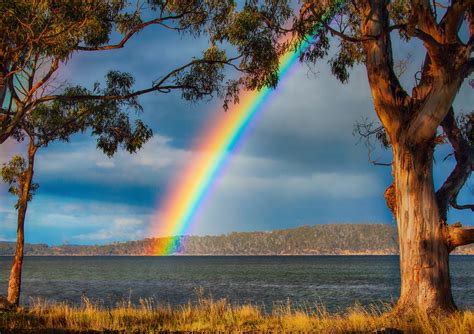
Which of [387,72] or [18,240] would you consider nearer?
[387,72]

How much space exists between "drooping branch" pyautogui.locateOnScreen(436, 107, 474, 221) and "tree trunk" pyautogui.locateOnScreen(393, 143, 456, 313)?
3.34 ft

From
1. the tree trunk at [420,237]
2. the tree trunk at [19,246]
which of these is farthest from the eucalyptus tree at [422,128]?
the tree trunk at [19,246]

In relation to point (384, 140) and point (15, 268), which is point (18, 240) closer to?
point (15, 268)

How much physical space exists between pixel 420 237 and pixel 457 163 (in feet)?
9.67

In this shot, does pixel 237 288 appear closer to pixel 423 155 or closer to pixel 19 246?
pixel 19 246

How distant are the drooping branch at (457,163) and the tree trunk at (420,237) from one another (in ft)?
3.34

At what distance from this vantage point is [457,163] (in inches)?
469

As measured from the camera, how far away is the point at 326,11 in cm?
1402

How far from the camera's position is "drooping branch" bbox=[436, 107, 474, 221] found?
11.1 meters

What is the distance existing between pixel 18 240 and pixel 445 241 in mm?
12194

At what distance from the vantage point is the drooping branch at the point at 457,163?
11.1 m

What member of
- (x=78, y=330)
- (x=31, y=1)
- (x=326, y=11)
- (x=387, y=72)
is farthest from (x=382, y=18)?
(x=78, y=330)

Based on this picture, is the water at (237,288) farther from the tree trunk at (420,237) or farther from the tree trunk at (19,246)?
the tree trunk at (19,246)

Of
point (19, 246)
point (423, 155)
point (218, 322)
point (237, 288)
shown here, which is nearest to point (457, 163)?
point (423, 155)
